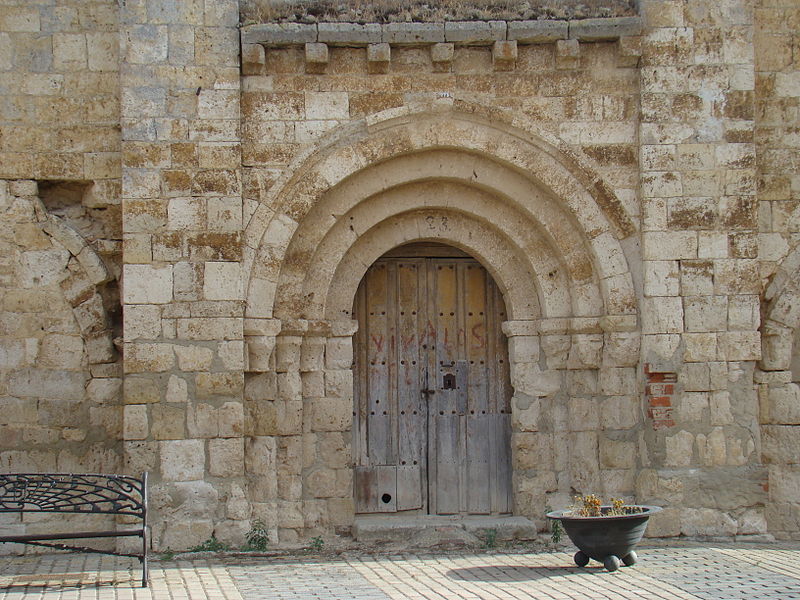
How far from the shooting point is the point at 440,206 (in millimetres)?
8734

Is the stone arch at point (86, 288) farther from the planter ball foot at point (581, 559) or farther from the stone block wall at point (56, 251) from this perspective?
the planter ball foot at point (581, 559)

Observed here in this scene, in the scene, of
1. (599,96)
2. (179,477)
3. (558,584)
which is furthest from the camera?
(599,96)

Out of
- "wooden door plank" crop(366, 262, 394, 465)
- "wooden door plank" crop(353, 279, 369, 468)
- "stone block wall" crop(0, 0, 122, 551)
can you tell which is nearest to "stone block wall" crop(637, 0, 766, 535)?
"wooden door plank" crop(366, 262, 394, 465)

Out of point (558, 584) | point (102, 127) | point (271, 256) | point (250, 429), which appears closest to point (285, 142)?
point (271, 256)

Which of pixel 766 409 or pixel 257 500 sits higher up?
pixel 766 409

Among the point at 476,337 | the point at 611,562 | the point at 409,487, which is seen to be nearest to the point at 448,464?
the point at 409,487

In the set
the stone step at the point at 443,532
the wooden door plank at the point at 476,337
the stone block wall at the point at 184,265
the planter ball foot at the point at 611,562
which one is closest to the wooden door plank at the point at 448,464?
the wooden door plank at the point at 476,337

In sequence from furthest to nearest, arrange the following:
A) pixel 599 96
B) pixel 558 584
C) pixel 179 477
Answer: pixel 599 96 < pixel 179 477 < pixel 558 584

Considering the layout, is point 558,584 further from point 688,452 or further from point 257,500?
point 257,500

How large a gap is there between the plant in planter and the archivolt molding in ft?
6.26

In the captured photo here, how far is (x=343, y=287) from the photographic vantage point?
8.72m

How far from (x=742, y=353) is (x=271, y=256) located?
12.6ft

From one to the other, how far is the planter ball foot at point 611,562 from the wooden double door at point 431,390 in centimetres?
200

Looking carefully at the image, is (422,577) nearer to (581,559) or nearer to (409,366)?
(581,559)
